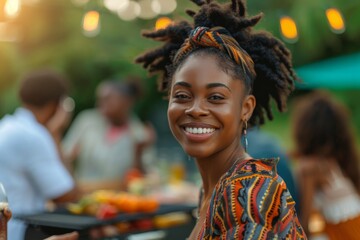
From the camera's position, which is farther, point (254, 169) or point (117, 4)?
point (117, 4)

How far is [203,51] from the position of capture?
2350 millimetres

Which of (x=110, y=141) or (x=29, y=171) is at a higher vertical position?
(x=110, y=141)

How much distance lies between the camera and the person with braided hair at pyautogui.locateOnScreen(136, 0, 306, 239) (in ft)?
6.66

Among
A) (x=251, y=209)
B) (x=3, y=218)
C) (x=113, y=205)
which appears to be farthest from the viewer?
(x=113, y=205)

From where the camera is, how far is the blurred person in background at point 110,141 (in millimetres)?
6691

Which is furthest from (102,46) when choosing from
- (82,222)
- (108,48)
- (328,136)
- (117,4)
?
(82,222)

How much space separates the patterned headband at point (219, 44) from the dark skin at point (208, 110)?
0.16 feet

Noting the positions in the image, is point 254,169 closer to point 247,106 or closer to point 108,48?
point 247,106

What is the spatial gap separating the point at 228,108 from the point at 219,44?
0.22m

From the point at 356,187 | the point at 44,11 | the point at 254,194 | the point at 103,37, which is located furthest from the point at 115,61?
the point at 254,194

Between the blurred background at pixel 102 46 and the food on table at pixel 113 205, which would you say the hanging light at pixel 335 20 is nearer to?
the food on table at pixel 113 205

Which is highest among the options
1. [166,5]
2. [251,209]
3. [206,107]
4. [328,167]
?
[166,5]

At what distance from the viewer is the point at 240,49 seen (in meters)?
2.41

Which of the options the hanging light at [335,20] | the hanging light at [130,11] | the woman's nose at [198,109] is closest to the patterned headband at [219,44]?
the woman's nose at [198,109]
